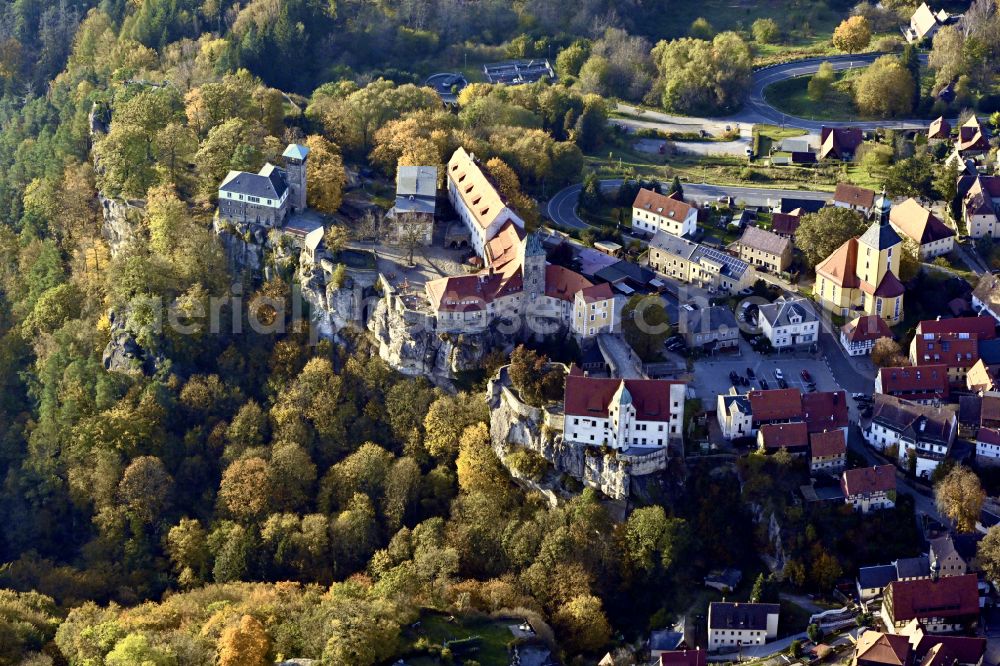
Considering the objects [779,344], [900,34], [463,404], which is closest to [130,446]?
[463,404]

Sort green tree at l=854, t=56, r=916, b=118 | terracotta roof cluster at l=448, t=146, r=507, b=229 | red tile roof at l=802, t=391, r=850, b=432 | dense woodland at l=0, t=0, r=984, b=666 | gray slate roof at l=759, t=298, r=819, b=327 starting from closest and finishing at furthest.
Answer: dense woodland at l=0, t=0, r=984, b=666, red tile roof at l=802, t=391, r=850, b=432, gray slate roof at l=759, t=298, r=819, b=327, terracotta roof cluster at l=448, t=146, r=507, b=229, green tree at l=854, t=56, r=916, b=118

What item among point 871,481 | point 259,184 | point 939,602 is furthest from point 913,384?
point 259,184

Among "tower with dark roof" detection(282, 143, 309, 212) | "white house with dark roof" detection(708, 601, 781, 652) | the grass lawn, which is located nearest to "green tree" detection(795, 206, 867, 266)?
"white house with dark roof" detection(708, 601, 781, 652)

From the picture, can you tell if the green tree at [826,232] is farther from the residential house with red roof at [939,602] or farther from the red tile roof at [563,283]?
the residential house with red roof at [939,602]

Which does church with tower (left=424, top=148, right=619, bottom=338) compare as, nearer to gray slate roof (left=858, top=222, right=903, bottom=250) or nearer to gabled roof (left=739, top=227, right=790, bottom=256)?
gabled roof (left=739, top=227, right=790, bottom=256)

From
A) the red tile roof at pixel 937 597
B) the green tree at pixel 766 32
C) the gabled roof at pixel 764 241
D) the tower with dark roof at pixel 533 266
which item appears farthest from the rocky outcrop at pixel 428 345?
the green tree at pixel 766 32

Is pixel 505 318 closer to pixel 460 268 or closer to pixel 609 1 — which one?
pixel 460 268
